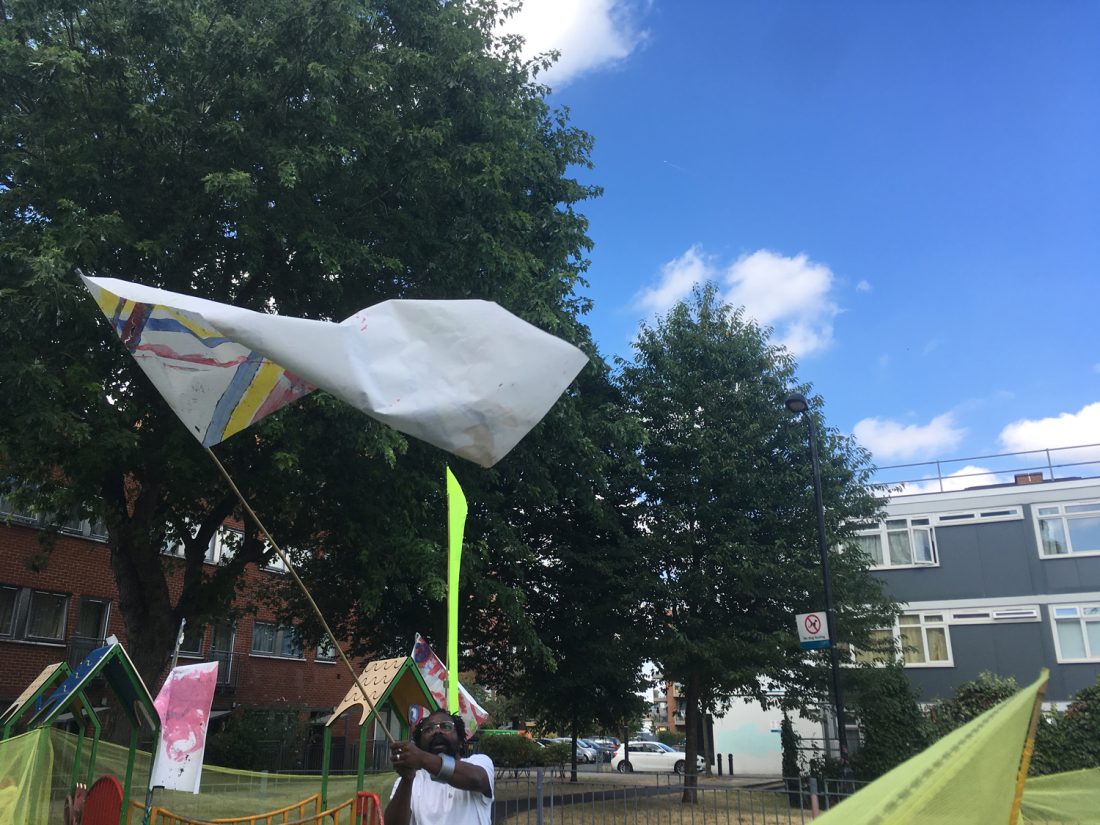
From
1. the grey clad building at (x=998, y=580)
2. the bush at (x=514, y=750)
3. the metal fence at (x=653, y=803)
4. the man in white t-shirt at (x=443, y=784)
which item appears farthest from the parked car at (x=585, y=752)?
the man in white t-shirt at (x=443, y=784)

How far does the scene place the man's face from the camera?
423 centimetres

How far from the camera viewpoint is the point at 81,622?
25406 mm

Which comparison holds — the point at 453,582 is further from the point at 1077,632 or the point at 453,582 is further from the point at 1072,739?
the point at 1077,632

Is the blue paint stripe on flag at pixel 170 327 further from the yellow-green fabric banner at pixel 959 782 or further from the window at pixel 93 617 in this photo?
the window at pixel 93 617

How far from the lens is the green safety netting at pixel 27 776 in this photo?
716 cm

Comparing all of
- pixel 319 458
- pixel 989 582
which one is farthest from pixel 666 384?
pixel 989 582

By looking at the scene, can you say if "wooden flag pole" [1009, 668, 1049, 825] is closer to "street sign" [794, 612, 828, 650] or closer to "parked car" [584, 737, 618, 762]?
"street sign" [794, 612, 828, 650]

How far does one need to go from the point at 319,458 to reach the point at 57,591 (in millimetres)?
15166

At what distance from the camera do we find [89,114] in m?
12.2

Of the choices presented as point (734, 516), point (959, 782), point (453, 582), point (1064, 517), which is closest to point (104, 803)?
point (453, 582)

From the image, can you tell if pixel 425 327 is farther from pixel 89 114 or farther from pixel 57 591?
pixel 57 591

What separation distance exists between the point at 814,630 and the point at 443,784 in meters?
12.8

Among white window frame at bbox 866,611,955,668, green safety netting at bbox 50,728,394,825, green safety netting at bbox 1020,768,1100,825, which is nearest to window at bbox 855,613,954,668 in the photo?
white window frame at bbox 866,611,955,668

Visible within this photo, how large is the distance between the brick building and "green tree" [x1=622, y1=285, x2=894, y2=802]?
9045mm
